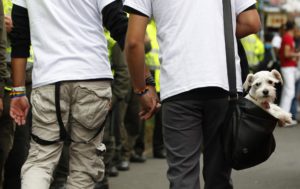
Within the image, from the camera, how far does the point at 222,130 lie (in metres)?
4.32

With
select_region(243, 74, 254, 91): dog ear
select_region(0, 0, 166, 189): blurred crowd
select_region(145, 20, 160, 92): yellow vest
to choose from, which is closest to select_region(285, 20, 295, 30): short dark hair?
select_region(0, 0, 166, 189): blurred crowd

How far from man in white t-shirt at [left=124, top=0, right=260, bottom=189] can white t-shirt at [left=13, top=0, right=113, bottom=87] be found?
440 millimetres

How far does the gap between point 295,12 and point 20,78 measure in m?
12.8

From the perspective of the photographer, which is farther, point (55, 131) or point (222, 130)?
point (55, 131)

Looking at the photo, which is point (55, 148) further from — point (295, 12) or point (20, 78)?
point (295, 12)

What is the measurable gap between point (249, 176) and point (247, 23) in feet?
14.6

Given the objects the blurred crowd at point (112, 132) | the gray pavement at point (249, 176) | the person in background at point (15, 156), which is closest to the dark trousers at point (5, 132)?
the blurred crowd at point (112, 132)

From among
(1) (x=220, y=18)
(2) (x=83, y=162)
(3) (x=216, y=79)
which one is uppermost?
(1) (x=220, y=18)

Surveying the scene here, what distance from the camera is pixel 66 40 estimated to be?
469cm

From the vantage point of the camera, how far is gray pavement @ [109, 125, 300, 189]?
26.8 ft

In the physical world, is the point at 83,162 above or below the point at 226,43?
below

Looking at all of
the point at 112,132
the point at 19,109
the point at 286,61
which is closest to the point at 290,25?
the point at 286,61

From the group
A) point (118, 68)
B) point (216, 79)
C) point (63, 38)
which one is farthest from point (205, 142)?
point (118, 68)

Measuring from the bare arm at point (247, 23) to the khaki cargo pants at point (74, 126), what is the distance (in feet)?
2.99
